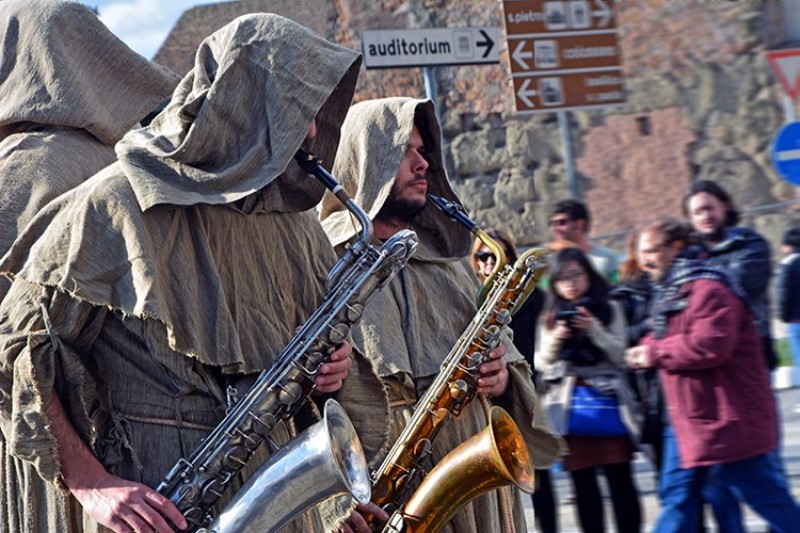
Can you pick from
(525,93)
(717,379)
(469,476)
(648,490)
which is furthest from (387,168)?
(648,490)

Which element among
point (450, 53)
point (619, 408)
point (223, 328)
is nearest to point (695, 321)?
point (619, 408)

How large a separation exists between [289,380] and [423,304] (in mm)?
1583

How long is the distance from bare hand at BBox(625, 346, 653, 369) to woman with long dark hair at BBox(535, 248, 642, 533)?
0.14 feet

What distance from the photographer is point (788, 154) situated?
8.34m

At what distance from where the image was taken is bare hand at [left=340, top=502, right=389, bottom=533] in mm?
4055

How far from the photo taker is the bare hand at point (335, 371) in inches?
137

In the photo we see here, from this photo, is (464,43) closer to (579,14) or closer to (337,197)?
(579,14)

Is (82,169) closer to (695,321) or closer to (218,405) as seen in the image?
(218,405)

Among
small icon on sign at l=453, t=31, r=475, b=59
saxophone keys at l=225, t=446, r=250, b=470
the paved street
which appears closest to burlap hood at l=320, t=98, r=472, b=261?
saxophone keys at l=225, t=446, r=250, b=470

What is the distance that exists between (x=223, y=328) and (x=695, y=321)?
122 inches

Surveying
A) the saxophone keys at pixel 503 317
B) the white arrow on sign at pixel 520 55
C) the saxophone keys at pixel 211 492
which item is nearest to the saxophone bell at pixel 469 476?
the saxophone keys at pixel 503 317

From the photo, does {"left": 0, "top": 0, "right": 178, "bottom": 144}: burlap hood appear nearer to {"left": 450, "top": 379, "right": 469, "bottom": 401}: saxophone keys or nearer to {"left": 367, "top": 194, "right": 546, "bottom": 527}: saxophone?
{"left": 367, "top": 194, "right": 546, "bottom": 527}: saxophone

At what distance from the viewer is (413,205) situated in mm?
4898

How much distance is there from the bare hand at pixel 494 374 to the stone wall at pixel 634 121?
9.54m
